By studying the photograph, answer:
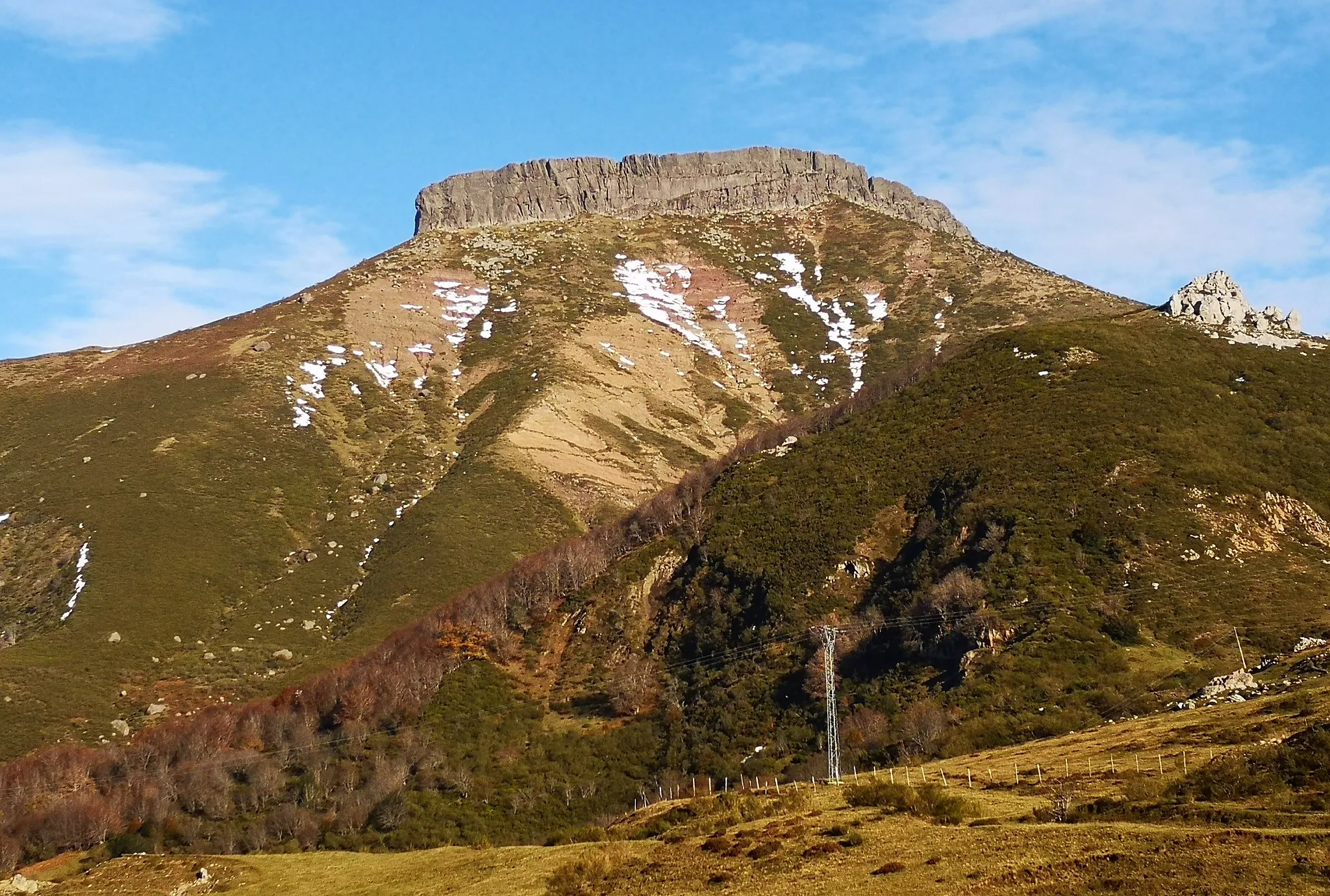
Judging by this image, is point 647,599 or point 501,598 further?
point 501,598

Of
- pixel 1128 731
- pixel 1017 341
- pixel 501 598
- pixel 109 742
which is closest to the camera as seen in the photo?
pixel 1128 731

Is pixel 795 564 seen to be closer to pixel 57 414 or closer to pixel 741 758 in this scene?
pixel 741 758

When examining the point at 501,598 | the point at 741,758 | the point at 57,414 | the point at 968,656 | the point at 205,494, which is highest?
the point at 57,414

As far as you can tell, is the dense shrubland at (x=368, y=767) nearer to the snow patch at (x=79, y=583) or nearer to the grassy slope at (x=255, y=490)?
the grassy slope at (x=255, y=490)

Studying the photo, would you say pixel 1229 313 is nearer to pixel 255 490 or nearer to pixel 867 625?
pixel 867 625

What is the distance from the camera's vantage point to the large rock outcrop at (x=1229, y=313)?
10806cm

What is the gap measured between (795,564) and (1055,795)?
164ft

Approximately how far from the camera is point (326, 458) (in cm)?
14625

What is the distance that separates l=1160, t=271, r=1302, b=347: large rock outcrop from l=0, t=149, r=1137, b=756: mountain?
58854 mm

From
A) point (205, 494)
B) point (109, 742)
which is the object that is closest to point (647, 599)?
point (109, 742)

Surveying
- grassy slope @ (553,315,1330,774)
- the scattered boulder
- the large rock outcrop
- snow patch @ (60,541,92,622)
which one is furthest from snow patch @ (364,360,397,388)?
the scattered boulder

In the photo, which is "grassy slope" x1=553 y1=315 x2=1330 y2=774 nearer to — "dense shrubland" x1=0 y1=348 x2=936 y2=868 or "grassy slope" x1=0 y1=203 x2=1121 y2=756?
"dense shrubland" x1=0 y1=348 x2=936 y2=868

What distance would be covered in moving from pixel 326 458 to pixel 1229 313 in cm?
10415

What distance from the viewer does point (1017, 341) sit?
109m
